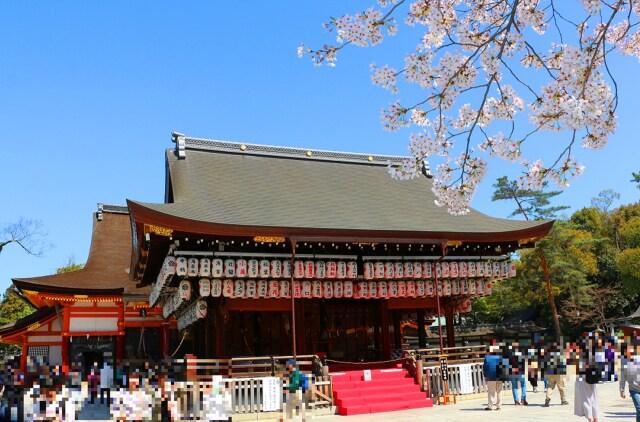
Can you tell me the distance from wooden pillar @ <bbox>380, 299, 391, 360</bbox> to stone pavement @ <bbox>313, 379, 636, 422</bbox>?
Answer: 313 centimetres

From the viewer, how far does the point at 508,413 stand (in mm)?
12297

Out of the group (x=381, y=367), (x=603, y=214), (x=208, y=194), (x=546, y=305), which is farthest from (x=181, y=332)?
(x=603, y=214)

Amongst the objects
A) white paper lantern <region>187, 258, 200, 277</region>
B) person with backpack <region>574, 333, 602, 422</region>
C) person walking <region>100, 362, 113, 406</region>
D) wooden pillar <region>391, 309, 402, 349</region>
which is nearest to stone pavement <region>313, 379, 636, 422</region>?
person with backpack <region>574, 333, 602, 422</region>

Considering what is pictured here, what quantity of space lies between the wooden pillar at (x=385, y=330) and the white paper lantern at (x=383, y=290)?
1.06 metres

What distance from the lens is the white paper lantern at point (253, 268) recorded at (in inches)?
584

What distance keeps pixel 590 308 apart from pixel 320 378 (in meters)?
32.5

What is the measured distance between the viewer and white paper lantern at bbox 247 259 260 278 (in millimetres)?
14828

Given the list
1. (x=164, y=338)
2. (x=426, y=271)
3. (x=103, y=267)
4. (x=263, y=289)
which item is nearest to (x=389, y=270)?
(x=426, y=271)

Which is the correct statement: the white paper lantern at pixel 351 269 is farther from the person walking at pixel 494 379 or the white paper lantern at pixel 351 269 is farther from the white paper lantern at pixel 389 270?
the person walking at pixel 494 379

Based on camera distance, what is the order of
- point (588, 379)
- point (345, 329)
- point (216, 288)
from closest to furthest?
point (588, 379) < point (216, 288) < point (345, 329)

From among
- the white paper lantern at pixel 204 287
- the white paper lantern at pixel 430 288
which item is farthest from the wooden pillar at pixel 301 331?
the white paper lantern at pixel 430 288

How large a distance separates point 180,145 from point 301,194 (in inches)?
198

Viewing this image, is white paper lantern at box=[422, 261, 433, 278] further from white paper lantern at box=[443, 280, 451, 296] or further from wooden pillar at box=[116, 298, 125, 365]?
wooden pillar at box=[116, 298, 125, 365]

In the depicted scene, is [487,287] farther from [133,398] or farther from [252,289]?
[133,398]
